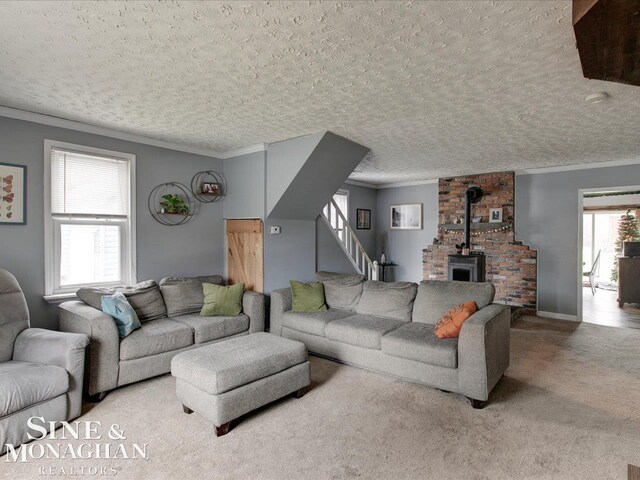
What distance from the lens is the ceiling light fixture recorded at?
2.81 meters

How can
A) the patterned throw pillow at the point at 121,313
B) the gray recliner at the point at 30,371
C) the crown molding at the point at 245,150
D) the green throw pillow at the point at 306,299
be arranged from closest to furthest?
the gray recliner at the point at 30,371 < the patterned throw pillow at the point at 121,313 < the green throw pillow at the point at 306,299 < the crown molding at the point at 245,150

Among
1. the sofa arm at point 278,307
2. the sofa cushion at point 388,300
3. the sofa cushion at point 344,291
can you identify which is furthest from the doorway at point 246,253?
the sofa cushion at point 388,300

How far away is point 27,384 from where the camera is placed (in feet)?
7.43

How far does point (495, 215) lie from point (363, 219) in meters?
2.58

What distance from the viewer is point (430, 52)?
2.21 metres

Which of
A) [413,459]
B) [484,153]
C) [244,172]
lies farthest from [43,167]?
[484,153]

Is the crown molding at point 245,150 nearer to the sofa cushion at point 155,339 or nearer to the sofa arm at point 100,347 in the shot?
the sofa cushion at point 155,339

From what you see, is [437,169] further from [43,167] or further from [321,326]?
[43,167]

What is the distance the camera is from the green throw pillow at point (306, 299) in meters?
4.24

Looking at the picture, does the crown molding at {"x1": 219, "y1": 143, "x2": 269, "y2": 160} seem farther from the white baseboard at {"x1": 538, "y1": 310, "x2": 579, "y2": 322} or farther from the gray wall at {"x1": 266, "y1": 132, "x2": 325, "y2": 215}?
the white baseboard at {"x1": 538, "y1": 310, "x2": 579, "y2": 322}

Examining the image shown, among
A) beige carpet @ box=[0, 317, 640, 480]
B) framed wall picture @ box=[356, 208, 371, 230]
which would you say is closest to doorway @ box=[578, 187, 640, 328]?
beige carpet @ box=[0, 317, 640, 480]

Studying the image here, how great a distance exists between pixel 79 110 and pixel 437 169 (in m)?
5.02

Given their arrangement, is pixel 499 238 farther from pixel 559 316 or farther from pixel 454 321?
pixel 454 321

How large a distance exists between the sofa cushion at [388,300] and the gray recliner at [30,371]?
2.66 metres
